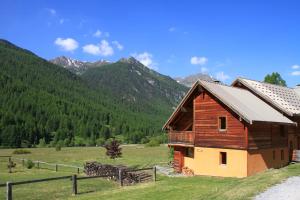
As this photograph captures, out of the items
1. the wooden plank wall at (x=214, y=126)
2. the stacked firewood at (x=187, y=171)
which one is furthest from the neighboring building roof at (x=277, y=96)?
the stacked firewood at (x=187, y=171)

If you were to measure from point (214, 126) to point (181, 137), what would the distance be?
3983mm

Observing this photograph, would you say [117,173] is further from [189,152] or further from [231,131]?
[231,131]

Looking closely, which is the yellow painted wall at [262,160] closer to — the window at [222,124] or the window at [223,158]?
the window at [223,158]

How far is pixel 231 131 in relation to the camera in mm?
33031

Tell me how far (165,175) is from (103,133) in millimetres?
153331

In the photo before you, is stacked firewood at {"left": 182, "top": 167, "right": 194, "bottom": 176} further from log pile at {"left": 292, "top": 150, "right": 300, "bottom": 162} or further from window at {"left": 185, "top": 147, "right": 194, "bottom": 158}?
log pile at {"left": 292, "top": 150, "right": 300, "bottom": 162}

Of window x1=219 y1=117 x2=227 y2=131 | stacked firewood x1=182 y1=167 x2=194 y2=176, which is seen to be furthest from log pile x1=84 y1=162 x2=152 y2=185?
window x1=219 y1=117 x2=227 y2=131

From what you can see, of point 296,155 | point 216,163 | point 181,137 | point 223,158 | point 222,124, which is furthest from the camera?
point 296,155

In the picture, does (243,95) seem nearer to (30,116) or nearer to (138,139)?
(138,139)

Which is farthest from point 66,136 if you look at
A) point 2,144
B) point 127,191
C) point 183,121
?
point 127,191

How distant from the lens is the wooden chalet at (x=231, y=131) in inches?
1273

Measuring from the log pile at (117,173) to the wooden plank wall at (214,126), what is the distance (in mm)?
5588

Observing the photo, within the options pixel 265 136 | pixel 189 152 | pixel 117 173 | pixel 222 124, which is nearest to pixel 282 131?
pixel 265 136

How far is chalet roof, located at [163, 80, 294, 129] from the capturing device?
1267 inches
